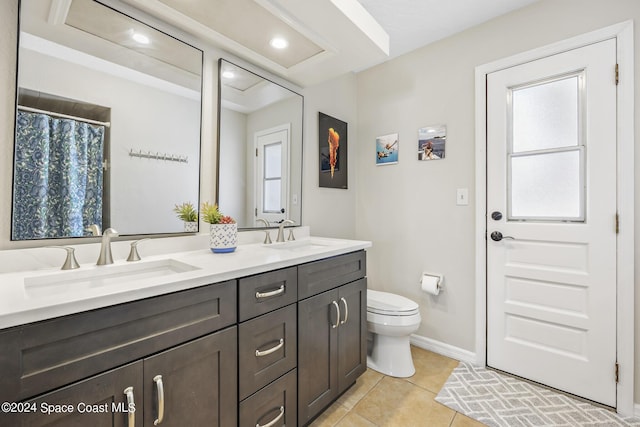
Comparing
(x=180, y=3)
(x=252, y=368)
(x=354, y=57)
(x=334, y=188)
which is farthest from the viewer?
(x=334, y=188)

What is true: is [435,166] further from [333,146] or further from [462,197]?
[333,146]

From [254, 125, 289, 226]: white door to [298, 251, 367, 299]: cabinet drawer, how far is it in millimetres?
625

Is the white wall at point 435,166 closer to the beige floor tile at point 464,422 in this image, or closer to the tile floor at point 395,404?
the tile floor at point 395,404

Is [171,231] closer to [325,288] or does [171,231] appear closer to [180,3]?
[325,288]

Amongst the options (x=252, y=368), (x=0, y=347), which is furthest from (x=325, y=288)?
(x=0, y=347)

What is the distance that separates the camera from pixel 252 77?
1824 mm

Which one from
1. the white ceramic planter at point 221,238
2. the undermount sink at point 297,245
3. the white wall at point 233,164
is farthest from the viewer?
the undermount sink at point 297,245

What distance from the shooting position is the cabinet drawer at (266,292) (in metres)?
1.10

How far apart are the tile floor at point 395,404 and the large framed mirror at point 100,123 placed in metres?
1.37

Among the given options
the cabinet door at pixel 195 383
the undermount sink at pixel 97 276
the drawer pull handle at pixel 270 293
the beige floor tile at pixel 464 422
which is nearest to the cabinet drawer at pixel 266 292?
the drawer pull handle at pixel 270 293

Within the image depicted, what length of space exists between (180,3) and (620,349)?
2916mm

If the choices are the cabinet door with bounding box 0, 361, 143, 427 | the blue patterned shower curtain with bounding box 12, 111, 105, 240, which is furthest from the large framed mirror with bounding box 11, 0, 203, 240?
the cabinet door with bounding box 0, 361, 143, 427

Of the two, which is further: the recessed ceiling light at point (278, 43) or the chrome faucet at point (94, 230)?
the recessed ceiling light at point (278, 43)

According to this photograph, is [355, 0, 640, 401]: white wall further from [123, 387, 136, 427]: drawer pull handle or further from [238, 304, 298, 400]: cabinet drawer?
[123, 387, 136, 427]: drawer pull handle
